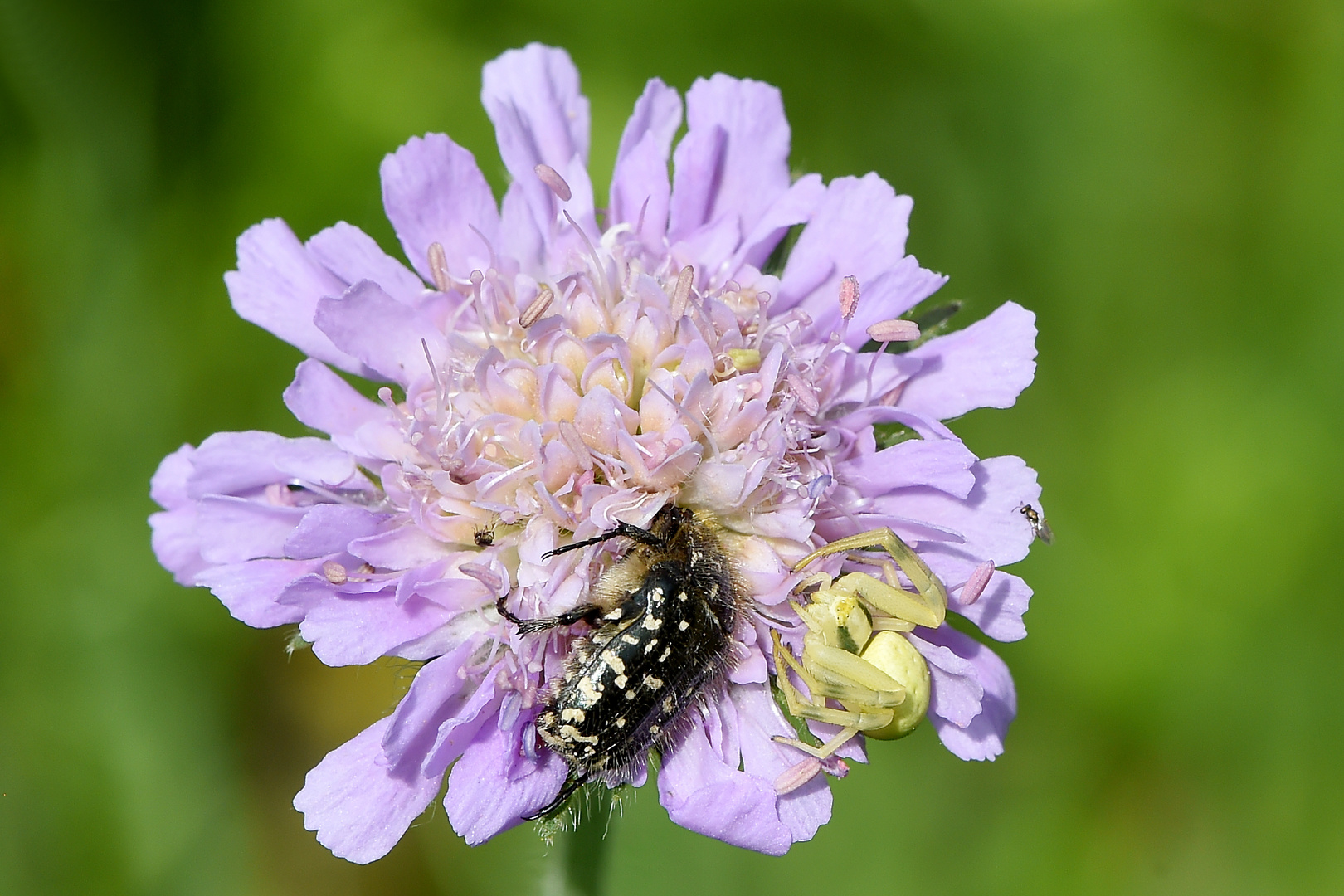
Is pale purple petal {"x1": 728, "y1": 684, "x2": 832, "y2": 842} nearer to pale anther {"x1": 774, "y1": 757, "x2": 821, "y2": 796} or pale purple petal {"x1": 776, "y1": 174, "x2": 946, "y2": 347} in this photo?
pale anther {"x1": 774, "y1": 757, "x2": 821, "y2": 796}

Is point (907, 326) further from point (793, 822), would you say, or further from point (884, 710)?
point (793, 822)

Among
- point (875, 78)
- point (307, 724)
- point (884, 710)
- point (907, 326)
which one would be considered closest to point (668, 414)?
point (907, 326)

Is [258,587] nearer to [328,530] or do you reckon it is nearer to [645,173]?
[328,530]

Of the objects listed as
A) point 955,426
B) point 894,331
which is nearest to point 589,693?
point 894,331

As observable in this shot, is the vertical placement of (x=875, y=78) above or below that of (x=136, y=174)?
below

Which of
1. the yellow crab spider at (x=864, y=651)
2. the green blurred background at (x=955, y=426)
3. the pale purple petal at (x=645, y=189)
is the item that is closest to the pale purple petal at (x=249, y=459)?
the pale purple petal at (x=645, y=189)

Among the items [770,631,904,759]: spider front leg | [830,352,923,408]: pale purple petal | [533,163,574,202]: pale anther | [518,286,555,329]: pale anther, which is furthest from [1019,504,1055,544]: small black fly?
[533,163,574,202]: pale anther
